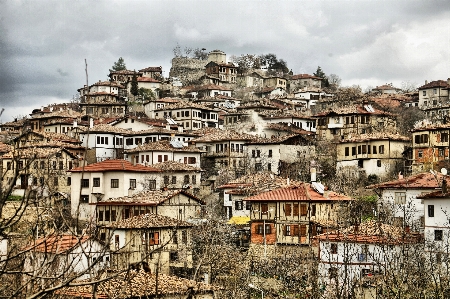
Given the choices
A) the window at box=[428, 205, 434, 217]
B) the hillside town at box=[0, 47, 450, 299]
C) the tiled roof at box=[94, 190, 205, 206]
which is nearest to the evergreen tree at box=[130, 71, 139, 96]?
the hillside town at box=[0, 47, 450, 299]

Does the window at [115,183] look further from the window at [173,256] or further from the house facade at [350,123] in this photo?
the house facade at [350,123]

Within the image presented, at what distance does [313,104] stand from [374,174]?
4037 cm

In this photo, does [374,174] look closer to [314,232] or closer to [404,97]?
[314,232]

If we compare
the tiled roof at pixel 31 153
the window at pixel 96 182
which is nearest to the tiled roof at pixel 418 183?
the window at pixel 96 182

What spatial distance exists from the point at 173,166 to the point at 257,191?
372 inches

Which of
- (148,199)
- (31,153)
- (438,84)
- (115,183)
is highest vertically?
(438,84)

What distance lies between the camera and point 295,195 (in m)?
44.3

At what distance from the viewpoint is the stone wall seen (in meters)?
117

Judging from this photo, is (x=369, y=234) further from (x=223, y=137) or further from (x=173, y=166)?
(x=223, y=137)

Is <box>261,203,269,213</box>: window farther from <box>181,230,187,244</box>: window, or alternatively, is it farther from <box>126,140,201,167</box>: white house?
<box>126,140,201,167</box>: white house

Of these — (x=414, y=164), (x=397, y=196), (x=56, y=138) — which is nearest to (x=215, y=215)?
(x=397, y=196)

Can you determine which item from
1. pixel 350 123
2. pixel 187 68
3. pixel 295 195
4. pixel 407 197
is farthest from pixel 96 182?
pixel 187 68

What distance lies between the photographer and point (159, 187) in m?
54.2

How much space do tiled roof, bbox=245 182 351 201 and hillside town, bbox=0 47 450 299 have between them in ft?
0.43
